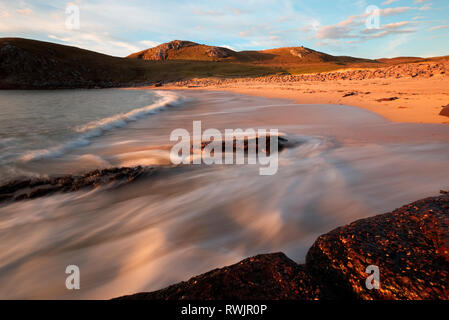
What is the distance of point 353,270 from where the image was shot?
46.1 inches

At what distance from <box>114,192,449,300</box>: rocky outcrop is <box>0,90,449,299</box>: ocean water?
0.50m

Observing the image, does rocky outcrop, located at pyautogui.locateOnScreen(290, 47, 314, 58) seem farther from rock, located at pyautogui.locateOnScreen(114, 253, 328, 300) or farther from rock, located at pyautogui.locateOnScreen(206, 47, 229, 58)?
rock, located at pyautogui.locateOnScreen(114, 253, 328, 300)

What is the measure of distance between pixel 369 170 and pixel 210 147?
259cm

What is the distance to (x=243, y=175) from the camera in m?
3.34

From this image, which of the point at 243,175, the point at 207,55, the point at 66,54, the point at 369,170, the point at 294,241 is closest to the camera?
the point at 294,241

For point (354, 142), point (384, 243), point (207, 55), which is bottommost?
point (384, 243)

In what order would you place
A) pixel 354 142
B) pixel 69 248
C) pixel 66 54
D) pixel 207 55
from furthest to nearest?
pixel 207 55
pixel 66 54
pixel 354 142
pixel 69 248

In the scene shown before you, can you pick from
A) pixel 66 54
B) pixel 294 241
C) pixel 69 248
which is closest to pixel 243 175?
pixel 294 241

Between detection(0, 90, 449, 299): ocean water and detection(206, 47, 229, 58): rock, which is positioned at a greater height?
detection(206, 47, 229, 58): rock

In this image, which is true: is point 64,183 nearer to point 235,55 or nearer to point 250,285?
point 250,285

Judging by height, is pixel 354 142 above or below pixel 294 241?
above

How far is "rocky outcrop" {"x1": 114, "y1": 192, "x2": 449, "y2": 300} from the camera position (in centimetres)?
104

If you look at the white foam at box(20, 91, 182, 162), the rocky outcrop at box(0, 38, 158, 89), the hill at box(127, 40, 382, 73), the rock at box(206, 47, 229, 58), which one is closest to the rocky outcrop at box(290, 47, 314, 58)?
the hill at box(127, 40, 382, 73)

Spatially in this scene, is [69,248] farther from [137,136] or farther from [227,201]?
[137,136]
